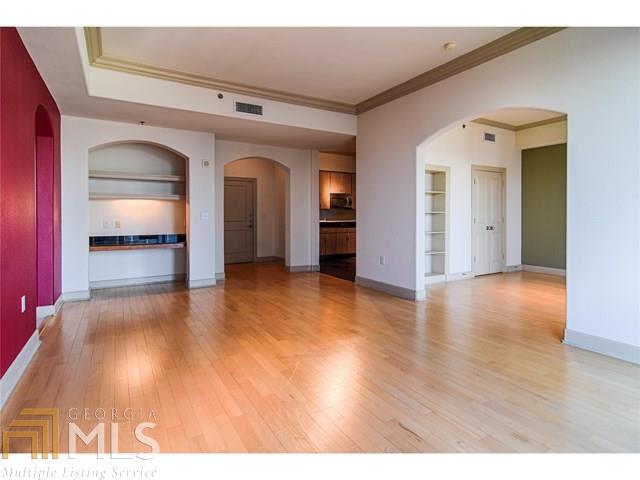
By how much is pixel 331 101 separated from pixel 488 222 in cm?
398

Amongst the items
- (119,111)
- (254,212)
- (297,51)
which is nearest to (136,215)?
(119,111)

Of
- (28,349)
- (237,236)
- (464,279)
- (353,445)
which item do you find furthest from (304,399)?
(237,236)

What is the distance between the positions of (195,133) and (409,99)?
3469 mm

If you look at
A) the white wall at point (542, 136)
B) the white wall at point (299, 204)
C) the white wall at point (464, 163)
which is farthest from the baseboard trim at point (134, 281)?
the white wall at point (542, 136)

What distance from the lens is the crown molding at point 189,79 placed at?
12.2 ft

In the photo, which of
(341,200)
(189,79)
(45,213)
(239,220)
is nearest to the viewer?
(45,213)

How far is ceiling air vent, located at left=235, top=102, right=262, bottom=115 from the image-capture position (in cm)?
504

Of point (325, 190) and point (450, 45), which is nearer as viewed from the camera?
point (450, 45)

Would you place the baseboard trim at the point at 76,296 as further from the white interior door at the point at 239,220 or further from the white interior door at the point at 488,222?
the white interior door at the point at 488,222

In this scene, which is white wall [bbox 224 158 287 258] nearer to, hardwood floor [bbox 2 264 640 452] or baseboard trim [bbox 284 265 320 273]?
baseboard trim [bbox 284 265 320 273]

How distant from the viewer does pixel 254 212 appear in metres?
9.05

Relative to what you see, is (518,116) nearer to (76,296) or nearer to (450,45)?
(450,45)
